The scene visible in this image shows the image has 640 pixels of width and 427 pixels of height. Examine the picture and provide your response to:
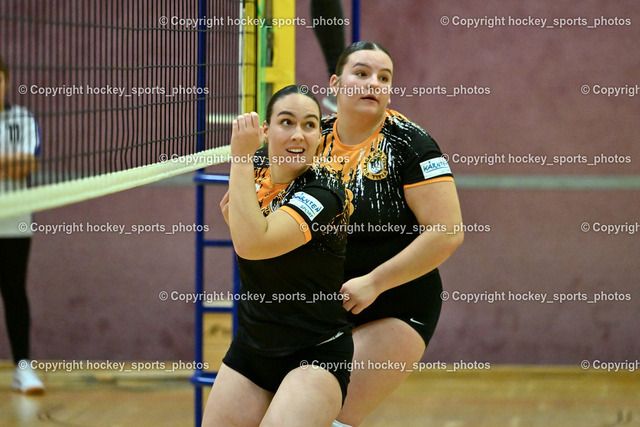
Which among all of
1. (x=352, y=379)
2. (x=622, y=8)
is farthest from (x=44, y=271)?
(x=622, y=8)

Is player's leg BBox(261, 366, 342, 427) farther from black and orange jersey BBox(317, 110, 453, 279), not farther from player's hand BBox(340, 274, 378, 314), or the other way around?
black and orange jersey BBox(317, 110, 453, 279)

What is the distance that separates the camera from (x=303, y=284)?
2.23 meters

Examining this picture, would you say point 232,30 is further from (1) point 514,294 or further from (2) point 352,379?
(1) point 514,294

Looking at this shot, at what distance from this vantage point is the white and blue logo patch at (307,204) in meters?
2.17

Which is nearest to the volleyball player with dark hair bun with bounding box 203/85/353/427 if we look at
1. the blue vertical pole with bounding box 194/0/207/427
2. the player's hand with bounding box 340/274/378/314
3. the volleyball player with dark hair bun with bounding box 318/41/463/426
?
the player's hand with bounding box 340/274/378/314

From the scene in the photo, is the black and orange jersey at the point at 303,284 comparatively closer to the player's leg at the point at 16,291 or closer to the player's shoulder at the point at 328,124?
the player's shoulder at the point at 328,124

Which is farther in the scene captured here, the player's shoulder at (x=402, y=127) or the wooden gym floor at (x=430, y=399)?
the wooden gym floor at (x=430, y=399)

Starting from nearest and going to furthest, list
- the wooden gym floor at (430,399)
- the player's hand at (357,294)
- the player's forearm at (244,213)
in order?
the player's forearm at (244,213) → the player's hand at (357,294) → the wooden gym floor at (430,399)

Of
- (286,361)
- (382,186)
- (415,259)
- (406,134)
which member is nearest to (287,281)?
(286,361)

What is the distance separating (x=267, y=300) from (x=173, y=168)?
0.67 meters

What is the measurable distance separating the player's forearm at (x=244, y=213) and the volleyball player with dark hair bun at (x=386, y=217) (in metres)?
0.56

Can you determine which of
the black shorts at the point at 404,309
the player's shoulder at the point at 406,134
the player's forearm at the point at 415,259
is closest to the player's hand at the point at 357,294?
the player's forearm at the point at 415,259

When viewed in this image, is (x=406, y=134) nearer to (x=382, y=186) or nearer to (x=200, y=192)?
(x=382, y=186)

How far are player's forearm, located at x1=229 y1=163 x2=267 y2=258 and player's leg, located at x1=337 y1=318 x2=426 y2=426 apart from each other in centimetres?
72
